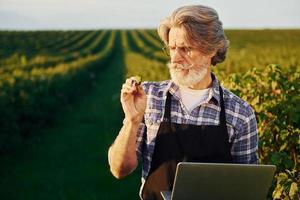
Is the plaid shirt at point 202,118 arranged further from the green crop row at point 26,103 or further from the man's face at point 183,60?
the green crop row at point 26,103

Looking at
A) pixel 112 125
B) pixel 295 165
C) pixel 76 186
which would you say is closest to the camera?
pixel 295 165

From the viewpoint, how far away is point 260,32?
69.8 m

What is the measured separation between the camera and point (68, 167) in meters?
9.03

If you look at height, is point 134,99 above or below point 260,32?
above

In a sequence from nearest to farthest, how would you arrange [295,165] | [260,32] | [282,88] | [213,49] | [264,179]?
1. [264,179]
2. [213,49]
3. [295,165]
4. [282,88]
5. [260,32]

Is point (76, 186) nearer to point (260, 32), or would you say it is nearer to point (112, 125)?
point (112, 125)

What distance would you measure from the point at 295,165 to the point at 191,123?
167 centimetres

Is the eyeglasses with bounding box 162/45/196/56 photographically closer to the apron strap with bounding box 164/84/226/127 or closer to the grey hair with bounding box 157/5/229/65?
the grey hair with bounding box 157/5/229/65

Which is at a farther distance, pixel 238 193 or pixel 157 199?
pixel 157 199

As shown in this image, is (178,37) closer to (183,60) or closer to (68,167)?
(183,60)

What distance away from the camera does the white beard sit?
9.50 feet

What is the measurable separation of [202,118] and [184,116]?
9 centimetres

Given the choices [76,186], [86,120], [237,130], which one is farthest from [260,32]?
[237,130]

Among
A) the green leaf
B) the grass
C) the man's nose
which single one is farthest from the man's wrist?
the grass
